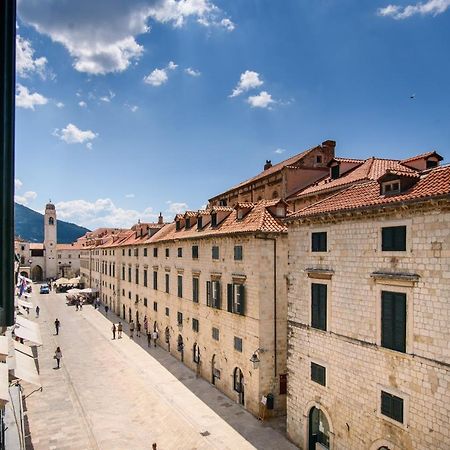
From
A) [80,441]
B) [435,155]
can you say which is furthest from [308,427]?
[435,155]

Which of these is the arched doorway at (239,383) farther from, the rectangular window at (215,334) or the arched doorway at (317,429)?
the arched doorway at (317,429)

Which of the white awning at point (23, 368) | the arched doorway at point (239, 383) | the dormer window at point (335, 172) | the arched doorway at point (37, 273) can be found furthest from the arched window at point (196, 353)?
the arched doorway at point (37, 273)

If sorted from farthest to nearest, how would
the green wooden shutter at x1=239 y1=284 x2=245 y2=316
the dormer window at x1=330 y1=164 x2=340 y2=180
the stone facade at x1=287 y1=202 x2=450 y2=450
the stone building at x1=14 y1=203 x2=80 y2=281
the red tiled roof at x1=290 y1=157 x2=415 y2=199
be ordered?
the stone building at x1=14 y1=203 x2=80 y2=281
the dormer window at x1=330 y1=164 x2=340 y2=180
the red tiled roof at x1=290 y1=157 x2=415 y2=199
the green wooden shutter at x1=239 y1=284 x2=245 y2=316
the stone facade at x1=287 y1=202 x2=450 y2=450

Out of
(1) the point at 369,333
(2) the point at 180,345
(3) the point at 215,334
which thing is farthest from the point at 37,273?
(1) the point at 369,333

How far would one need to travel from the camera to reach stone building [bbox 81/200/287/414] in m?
20.2

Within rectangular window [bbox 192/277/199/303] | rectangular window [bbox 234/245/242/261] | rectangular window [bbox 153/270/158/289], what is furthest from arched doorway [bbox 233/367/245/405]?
rectangular window [bbox 153/270/158/289]

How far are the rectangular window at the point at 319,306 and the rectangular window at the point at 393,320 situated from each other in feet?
9.50

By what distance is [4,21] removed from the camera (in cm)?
457

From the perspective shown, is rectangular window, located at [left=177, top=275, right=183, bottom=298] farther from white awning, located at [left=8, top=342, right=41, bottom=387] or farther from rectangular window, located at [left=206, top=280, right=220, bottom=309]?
white awning, located at [left=8, top=342, right=41, bottom=387]

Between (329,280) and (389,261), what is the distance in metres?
3.01

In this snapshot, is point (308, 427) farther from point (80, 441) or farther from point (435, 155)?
point (435, 155)

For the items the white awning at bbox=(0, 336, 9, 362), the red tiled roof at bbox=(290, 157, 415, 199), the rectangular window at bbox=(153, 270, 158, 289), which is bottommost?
the rectangular window at bbox=(153, 270, 158, 289)

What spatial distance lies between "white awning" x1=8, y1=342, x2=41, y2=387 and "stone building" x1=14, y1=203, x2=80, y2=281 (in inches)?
3330

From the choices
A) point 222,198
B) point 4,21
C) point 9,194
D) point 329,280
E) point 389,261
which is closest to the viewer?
point 4,21
